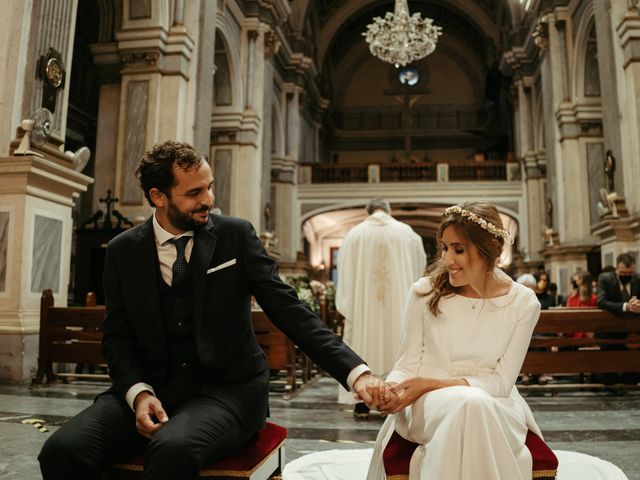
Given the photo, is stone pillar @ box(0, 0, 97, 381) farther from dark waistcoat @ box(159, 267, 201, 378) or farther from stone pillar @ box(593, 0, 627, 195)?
stone pillar @ box(593, 0, 627, 195)

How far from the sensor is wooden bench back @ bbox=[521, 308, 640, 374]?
617 centimetres

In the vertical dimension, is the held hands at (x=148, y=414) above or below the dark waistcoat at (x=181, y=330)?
below

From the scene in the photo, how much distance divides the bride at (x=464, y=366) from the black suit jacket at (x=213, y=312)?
322mm

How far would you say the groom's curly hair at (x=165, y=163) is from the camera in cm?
226

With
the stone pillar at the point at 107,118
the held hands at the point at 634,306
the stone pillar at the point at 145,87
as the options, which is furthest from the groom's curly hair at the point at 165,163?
the stone pillar at the point at 107,118

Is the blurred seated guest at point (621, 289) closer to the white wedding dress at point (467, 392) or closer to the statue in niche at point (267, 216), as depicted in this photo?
the white wedding dress at point (467, 392)

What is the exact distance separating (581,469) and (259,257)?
2237mm

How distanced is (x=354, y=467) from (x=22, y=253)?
471 cm

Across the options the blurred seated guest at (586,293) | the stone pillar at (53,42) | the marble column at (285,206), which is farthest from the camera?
the marble column at (285,206)

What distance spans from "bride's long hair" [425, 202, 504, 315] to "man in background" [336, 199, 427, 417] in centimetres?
333

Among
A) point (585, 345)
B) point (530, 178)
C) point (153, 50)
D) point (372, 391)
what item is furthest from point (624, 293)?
point (530, 178)

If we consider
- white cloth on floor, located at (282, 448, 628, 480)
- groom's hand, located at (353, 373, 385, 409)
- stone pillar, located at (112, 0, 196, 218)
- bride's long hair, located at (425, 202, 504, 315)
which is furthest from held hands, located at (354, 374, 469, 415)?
stone pillar, located at (112, 0, 196, 218)

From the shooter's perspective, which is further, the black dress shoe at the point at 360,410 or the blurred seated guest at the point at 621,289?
the blurred seated guest at the point at 621,289

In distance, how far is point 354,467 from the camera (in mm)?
3445
